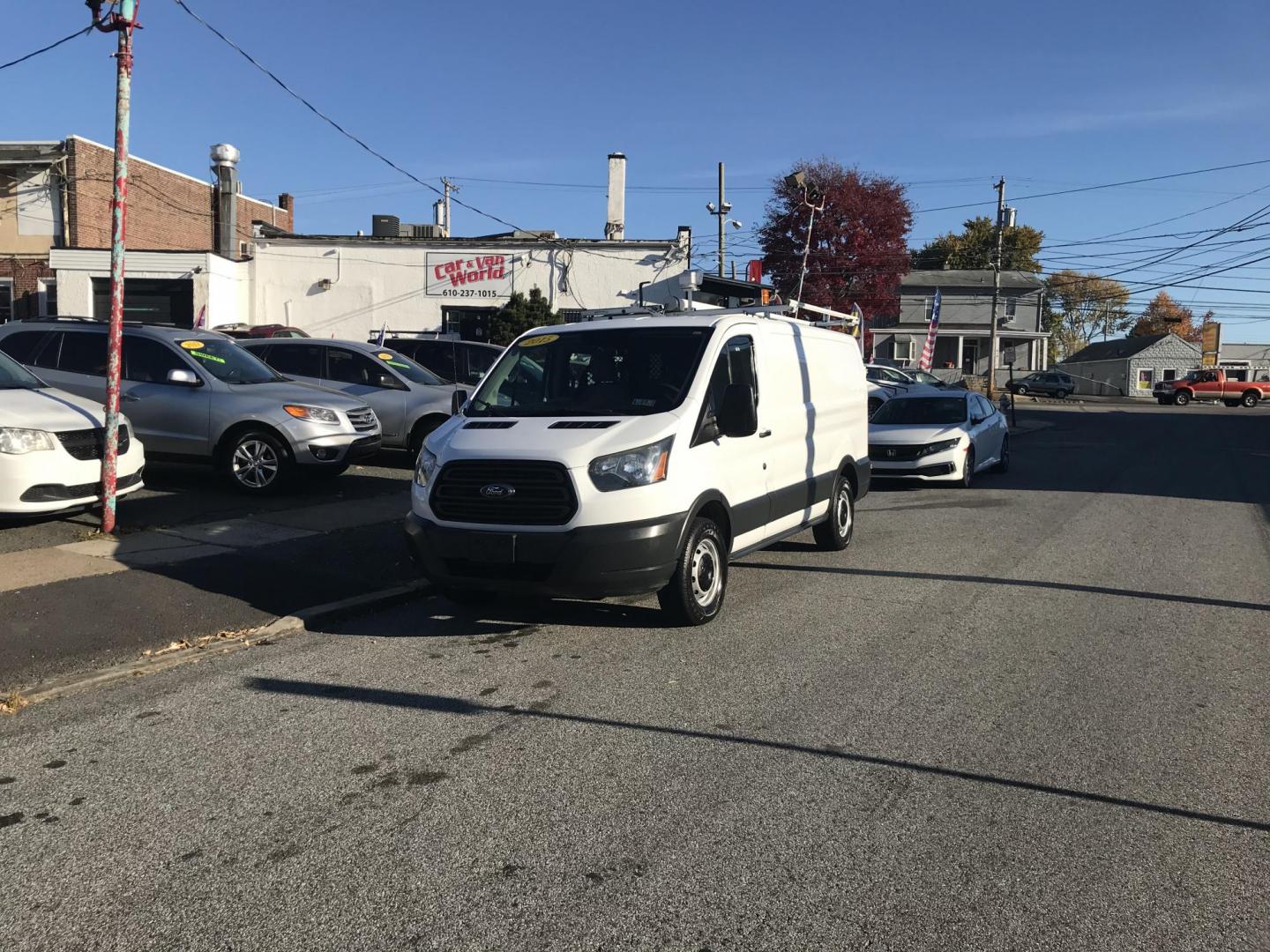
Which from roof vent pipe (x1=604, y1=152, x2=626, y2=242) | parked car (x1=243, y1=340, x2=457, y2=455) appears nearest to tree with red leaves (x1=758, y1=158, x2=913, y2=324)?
roof vent pipe (x1=604, y1=152, x2=626, y2=242)

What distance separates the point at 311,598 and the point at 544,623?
1.77 m

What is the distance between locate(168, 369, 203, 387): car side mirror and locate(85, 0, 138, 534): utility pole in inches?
79.8

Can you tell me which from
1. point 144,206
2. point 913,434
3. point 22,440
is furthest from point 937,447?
point 144,206

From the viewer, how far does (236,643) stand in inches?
267

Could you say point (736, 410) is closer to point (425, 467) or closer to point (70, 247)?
point (425, 467)

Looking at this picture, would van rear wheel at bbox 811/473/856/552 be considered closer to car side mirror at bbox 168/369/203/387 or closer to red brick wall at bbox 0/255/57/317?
car side mirror at bbox 168/369/203/387

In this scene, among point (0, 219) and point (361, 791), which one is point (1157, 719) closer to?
point (361, 791)

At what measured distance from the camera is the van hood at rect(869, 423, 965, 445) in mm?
15328

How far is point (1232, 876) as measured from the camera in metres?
3.77

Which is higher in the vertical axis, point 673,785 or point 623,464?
point 623,464

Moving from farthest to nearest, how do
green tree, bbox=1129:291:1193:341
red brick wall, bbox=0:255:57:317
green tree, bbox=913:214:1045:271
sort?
green tree, bbox=1129:291:1193:341
green tree, bbox=913:214:1045:271
red brick wall, bbox=0:255:57:317

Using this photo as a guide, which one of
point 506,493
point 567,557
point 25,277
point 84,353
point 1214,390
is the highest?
point 25,277

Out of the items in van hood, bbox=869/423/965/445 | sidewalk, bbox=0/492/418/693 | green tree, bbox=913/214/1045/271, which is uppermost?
green tree, bbox=913/214/1045/271

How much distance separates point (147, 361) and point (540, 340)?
5845mm
